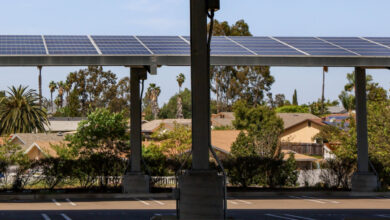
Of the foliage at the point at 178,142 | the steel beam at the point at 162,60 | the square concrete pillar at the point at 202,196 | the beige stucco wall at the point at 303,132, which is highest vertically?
the steel beam at the point at 162,60

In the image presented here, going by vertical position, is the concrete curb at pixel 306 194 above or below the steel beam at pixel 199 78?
below

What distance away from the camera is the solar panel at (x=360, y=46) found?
21530 mm

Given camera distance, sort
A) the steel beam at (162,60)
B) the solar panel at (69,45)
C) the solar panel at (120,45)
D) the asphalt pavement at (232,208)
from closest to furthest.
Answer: the asphalt pavement at (232,208) < the steel beam at (162,60) < the solar panel at (69,45) < the solar panel at (120,45)

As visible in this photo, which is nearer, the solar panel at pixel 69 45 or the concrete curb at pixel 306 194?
the solar panel at pixel 69 45

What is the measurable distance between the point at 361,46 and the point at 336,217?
9.70m

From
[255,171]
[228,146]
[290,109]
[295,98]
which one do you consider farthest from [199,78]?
[295,98]

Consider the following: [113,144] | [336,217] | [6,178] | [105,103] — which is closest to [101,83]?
[105,103]

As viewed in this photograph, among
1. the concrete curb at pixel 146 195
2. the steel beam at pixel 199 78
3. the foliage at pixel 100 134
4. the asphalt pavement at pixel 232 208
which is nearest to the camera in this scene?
the steel beam at pixel 199 78

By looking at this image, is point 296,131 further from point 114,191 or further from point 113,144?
point 114,191

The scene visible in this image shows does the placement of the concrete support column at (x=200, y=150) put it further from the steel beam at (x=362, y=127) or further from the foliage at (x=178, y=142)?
the foliage at (x=178, y=142)

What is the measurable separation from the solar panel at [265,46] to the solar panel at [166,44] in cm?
248

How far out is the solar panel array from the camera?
19953 millimetres

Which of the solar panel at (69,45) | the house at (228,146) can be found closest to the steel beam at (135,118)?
the solar panel at (69,45)

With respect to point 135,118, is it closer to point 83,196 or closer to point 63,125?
point 83,196
